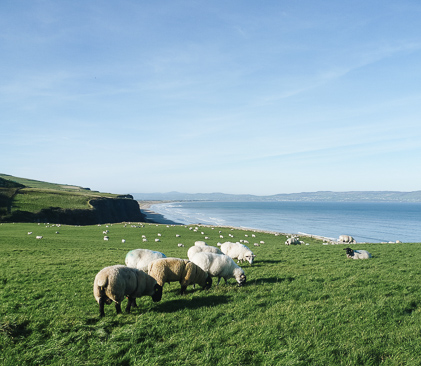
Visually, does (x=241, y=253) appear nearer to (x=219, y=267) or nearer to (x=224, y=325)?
(x=219, y=267)

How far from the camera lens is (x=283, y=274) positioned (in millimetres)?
14539

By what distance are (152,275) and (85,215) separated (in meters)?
88.6

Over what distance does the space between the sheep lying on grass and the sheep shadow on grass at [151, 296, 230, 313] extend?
1.48ft

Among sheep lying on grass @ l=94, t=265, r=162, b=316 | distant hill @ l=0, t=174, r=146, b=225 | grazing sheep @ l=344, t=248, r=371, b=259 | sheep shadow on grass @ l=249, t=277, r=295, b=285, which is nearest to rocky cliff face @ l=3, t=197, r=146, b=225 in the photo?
distant hill @ l=0, t=174, r=146, b=225

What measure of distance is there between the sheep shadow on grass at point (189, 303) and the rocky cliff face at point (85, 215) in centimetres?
8147

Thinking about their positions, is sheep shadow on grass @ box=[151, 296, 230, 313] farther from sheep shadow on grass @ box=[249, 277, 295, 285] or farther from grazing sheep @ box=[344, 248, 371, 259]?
grazing sheep @ box=[344, 248, 371, 259]

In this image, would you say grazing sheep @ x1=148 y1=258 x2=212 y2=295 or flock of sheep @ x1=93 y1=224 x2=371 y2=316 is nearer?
flock of sheep @ x1=93 y1=224 x2=371 y2=316

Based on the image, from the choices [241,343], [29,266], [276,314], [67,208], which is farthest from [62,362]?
[67,208]

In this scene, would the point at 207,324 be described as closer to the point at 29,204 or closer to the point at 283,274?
the point at 283,274

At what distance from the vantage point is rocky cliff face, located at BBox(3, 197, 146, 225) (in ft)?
246

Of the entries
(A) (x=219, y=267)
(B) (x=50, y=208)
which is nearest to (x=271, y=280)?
(A) (x=219, y=267)

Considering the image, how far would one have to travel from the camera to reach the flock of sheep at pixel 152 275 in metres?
8.66

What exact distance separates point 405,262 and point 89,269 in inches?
889

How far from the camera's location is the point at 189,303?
987cm
